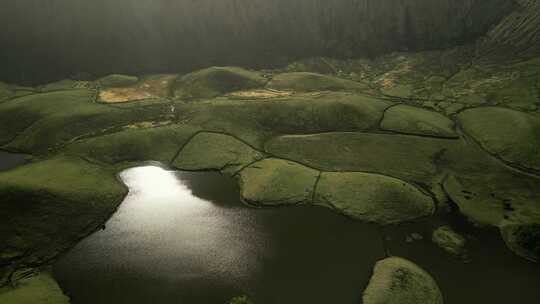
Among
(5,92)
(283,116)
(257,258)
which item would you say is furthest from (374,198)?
(5,92)

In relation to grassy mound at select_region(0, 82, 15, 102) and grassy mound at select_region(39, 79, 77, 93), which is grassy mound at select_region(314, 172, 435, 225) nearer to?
grassy mound at select_region(39, 79, 77, 93)

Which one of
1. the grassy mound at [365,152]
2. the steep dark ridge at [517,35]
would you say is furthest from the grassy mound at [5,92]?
the steep dark ridge at [517,35]

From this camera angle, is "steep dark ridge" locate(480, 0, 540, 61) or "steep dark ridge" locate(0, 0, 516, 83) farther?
"steep dark ridge" locate(0, 0, 516, 83)

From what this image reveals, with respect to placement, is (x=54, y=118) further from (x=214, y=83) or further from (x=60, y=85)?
(x=214, y=83)

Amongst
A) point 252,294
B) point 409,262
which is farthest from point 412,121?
point 252,294

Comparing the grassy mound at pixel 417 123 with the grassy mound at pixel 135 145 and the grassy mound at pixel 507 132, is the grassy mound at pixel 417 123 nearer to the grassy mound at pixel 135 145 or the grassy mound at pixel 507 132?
the grassy mound at pixel 507 132

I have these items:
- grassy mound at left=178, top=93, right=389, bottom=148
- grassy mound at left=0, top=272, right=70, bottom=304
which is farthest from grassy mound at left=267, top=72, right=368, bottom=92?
grassy mound at left=0, top=272, right=70, bottom=304

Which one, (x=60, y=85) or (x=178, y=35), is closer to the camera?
(x=60, y=85)
